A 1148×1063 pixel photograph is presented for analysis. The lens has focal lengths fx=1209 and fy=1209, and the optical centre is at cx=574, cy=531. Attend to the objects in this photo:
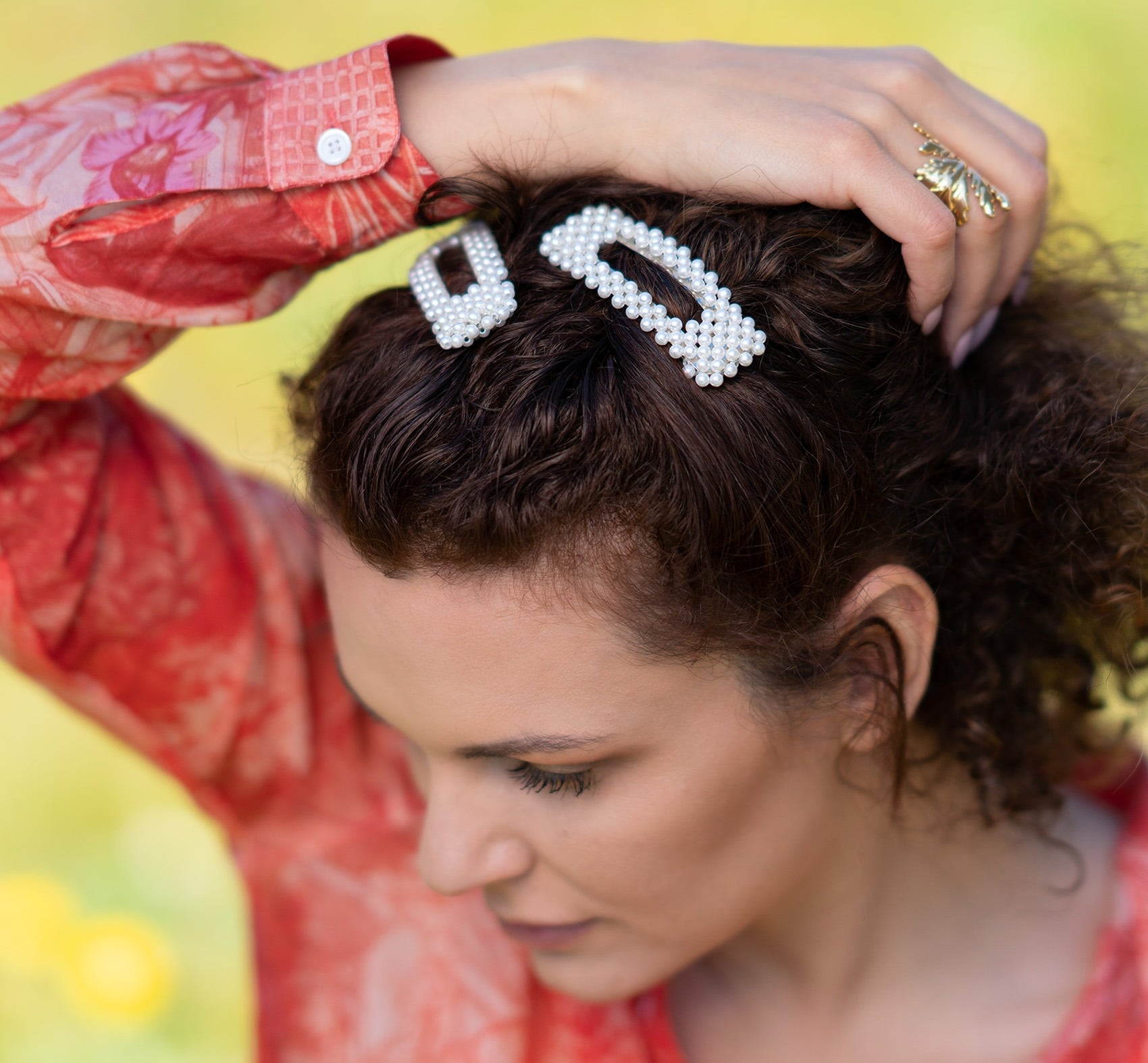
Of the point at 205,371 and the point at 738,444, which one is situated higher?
the point at 738,444

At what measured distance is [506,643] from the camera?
1182 millimetres

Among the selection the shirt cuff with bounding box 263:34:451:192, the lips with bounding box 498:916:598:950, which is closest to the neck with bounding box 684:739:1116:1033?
the lips with bounding box 498:916:598:950

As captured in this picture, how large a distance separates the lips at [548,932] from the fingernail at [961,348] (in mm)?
761

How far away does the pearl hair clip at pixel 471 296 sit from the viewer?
117 cm

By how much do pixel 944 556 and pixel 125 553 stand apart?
100 cm

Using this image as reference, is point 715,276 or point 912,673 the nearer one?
point 715,276

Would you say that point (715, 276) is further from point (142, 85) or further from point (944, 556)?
point (142, 85)

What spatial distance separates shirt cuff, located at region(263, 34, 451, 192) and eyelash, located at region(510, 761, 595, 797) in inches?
25.4

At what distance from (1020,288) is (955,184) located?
28 cm

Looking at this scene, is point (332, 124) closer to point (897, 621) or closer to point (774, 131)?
point (774, 131)

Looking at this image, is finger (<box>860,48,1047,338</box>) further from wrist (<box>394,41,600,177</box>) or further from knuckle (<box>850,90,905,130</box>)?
wrist (<box>394,41,600,177</box>)

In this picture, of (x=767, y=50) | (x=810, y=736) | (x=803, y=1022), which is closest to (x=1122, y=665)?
(x=810, y=736)

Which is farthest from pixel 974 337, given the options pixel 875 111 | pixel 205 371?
pixel 205 371

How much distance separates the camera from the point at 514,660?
3.88ft
